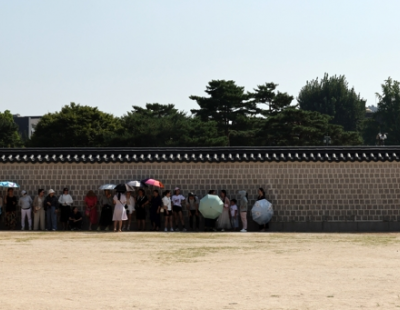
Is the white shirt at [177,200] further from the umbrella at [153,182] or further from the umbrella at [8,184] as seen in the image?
the umbrella at [8,184]

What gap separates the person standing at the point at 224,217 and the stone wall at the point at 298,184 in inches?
29.3

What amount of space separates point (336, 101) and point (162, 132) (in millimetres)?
32179

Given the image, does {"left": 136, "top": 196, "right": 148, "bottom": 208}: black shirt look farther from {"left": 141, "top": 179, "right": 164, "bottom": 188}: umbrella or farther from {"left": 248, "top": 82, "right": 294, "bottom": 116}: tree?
{"left": 248, "top": 82, "right": 294, "bottom": 116}: tree

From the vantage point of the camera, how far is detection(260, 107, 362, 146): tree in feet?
211

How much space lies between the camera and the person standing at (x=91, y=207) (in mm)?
26422

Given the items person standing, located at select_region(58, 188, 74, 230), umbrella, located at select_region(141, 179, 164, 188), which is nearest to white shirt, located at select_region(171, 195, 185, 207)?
umbrella, located at select_region(141, 179, 164, 188)

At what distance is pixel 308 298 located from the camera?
1052 centimetres

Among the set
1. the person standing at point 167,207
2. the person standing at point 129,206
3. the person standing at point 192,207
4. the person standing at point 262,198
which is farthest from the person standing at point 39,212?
the person standing at point 262,198

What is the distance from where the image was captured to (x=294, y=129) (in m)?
64.0

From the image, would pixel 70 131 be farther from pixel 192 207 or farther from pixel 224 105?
pixel 192 207

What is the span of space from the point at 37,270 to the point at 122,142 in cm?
5261

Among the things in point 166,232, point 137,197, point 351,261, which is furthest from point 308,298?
point 137,197

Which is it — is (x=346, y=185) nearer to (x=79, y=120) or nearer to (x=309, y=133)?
(x=309, y=133)

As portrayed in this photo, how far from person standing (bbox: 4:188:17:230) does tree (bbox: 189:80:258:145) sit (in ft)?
141
